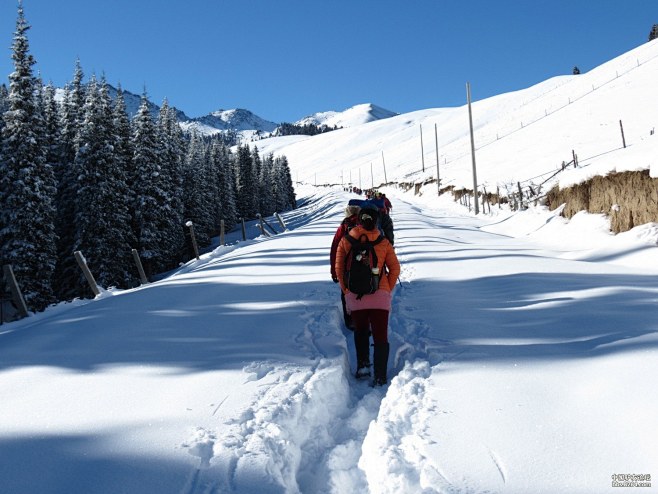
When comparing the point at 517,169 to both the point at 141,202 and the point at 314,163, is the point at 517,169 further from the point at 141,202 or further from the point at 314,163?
the point at 314,163

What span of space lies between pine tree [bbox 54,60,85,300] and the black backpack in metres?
26.1

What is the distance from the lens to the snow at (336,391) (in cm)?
299

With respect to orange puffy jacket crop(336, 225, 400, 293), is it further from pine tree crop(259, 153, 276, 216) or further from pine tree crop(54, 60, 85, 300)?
pine tree crop(259, 153, 276, 216)

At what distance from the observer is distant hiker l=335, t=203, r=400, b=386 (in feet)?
16.1

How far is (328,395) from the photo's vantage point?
4566mm

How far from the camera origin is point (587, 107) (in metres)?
58.4

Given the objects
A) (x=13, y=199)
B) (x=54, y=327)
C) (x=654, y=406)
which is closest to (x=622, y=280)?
(x=654, y=406)

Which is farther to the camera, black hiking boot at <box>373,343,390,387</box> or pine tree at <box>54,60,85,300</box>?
pine tree at <box>54,60,85,300</box>

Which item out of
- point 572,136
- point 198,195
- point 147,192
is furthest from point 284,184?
point 147,192

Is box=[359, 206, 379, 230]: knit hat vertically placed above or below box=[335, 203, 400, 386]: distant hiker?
above

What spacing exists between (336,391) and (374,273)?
128 cm

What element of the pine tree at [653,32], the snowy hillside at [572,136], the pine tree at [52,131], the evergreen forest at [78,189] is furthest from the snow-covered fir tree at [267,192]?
the pine tree at [653,32]

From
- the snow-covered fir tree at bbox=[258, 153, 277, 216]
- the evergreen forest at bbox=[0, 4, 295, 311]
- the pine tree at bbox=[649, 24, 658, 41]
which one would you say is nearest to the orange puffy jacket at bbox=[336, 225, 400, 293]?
the evergreen forest at bbox=[0, 4, 295, 311]

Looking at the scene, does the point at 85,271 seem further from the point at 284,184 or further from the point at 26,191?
the point at 284,184
